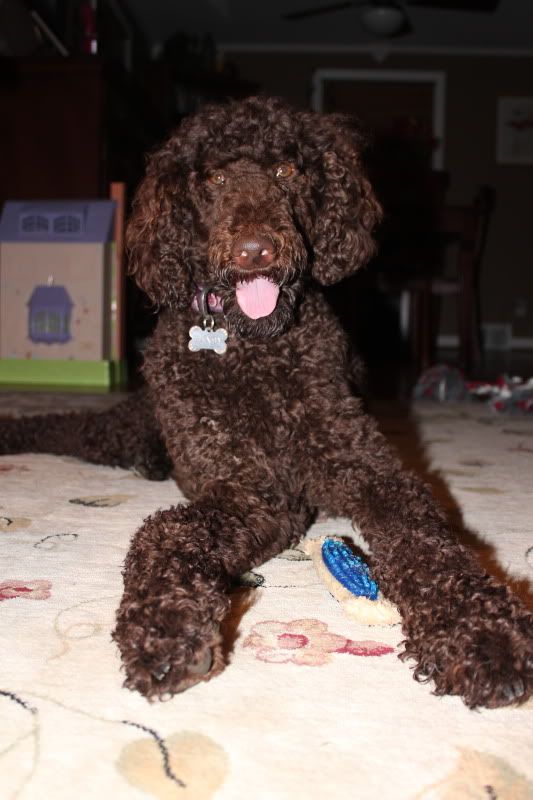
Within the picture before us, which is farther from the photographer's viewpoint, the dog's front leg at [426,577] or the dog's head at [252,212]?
the dog's head at [252,212]

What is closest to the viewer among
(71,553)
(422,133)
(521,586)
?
(521,586)

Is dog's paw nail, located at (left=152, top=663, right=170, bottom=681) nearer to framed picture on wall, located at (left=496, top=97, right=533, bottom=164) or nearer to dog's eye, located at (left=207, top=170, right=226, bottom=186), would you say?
dog's eye, located at (left=207, top=170, right=226, bottom=186)

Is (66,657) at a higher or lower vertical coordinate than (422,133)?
lower

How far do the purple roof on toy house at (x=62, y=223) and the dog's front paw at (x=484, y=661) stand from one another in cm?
395

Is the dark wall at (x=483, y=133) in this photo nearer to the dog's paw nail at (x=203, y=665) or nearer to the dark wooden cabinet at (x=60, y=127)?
the dark wooden cabinet at (x=60, y=127)

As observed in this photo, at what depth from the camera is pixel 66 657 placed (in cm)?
114

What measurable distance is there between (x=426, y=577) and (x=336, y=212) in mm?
1037

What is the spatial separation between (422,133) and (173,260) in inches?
309

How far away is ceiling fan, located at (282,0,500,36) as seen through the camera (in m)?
6.95

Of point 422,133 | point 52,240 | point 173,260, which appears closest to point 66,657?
point 173,260

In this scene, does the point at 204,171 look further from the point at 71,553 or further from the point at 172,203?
the point at 71,553

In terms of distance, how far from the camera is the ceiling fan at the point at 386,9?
22.8ft

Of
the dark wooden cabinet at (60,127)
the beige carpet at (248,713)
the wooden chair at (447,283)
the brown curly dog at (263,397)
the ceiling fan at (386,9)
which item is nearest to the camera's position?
the beige carpet at (248,713)

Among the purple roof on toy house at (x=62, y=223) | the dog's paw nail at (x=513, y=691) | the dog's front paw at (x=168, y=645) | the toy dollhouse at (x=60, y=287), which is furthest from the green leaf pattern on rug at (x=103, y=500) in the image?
the purple roof on toy house at (x=62, y=223)
